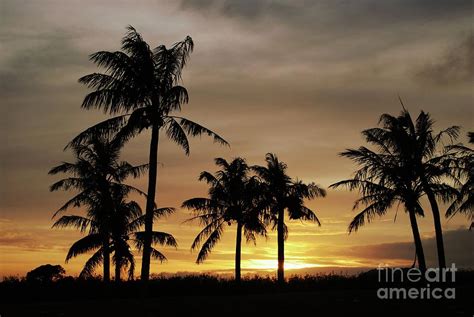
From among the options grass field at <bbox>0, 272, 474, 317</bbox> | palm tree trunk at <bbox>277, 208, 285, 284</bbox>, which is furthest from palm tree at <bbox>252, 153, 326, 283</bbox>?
grass field at <bbox>0, 272, 474, 317</bbox>

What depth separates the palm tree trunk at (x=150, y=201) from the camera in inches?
1125

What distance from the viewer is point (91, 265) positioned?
44469 mm

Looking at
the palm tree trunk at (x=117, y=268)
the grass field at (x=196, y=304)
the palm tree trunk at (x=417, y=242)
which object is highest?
the palm tree trunk at (x=417, y=242)

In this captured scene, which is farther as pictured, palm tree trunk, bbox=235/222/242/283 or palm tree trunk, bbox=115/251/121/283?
palm tree trunk, bbox=235/222/242/283

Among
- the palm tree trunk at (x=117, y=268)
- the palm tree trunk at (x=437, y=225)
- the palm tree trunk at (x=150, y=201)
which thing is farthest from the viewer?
the palm tree trunk at (x=117, y=268)

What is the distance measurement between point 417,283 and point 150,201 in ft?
57.9

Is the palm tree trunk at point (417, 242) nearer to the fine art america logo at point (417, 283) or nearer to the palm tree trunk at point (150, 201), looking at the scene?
the fine art america logo at point (417, 283)

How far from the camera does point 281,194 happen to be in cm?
4931

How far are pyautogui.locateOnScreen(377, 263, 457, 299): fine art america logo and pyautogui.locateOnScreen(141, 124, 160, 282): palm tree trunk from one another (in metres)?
11.2

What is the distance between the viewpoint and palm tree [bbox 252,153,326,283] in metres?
49.0

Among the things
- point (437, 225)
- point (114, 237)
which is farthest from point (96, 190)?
point (437, 225)

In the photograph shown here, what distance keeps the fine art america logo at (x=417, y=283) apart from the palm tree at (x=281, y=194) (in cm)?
925

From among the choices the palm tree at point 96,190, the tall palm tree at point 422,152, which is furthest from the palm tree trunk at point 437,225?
the palm tree at point 96,190

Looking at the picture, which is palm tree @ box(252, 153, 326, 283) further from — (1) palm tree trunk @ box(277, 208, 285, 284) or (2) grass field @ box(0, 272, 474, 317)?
(2) grass field @ box(0, 272, 474, 317)
